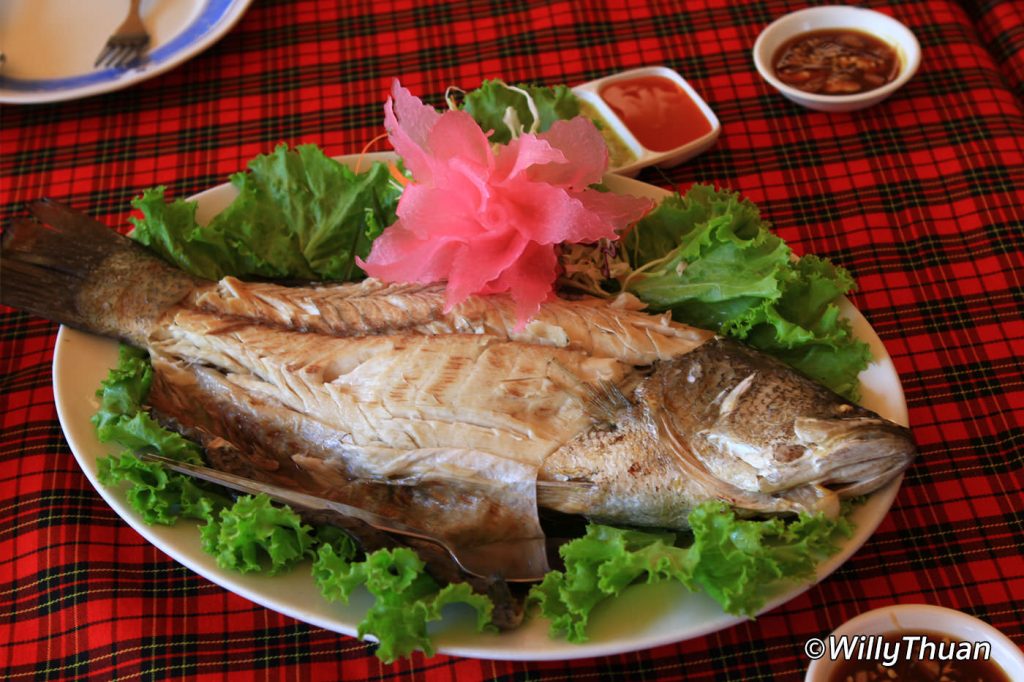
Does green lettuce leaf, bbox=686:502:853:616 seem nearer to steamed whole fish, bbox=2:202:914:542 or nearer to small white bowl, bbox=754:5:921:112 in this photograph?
steamed whole fish, bbox=2:202:914:542

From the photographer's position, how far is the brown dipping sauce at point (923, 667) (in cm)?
153

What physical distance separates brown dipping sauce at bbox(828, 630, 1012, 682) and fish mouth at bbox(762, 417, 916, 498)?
0.97 feet

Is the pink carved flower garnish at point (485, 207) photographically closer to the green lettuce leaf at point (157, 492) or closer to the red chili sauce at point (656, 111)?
the green lettuce leaf at point (157, 492)

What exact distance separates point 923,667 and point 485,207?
1194mm

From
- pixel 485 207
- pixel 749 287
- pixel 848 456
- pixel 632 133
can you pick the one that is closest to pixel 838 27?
pixel 632 133

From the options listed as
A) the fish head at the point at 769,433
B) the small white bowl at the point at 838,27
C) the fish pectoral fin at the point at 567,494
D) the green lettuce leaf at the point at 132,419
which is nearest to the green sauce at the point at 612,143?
the small white bowl at the point at 838,27

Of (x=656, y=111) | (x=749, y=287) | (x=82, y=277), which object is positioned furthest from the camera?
(x=656, y=111)

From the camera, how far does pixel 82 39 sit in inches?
123

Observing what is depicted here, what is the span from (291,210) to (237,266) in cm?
21

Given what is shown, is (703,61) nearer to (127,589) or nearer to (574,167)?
(574,167)

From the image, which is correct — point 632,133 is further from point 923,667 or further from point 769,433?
point 923,667

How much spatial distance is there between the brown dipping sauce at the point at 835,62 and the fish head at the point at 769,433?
127cm

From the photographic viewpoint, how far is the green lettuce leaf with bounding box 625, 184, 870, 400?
199 centimetres

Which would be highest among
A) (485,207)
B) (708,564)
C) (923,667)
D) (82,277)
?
(485,207)
